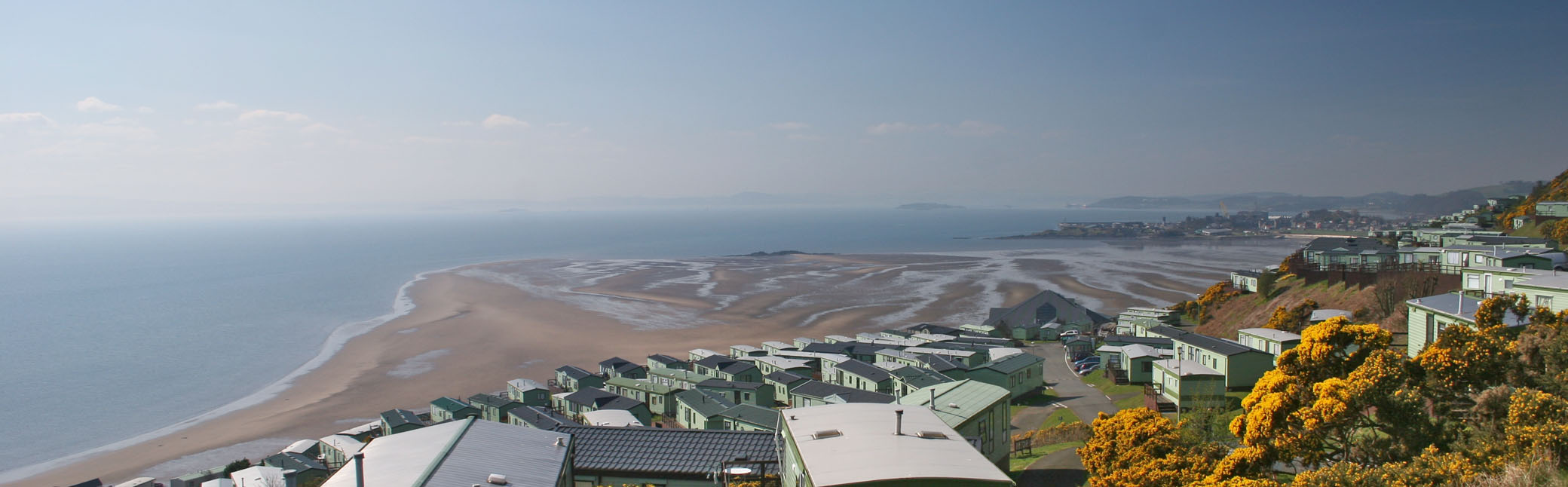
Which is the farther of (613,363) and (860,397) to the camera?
(613,363)

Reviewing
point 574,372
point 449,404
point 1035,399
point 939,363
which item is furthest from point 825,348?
point 449,404

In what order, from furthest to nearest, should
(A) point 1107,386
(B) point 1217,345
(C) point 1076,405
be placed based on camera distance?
(A) point 1107,386
(C) point 1076,405
(B) point 1217,345

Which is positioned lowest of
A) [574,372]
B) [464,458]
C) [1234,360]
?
[574,372]

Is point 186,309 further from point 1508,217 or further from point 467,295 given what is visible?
point 1508,217

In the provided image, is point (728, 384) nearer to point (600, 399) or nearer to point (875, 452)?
point (600, 399)

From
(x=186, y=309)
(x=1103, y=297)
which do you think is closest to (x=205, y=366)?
(x=186, y=309)

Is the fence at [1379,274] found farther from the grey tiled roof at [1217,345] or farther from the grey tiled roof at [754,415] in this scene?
the grey tiled roof at [754,415]

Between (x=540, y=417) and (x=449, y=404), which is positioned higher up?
(x=540, y=417)

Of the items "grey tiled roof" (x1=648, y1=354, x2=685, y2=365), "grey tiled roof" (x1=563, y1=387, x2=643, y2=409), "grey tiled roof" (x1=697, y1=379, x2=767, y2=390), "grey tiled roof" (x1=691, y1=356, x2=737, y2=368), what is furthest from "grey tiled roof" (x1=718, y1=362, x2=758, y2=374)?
"grey tiled roof" (x1=563, y1=387, x2=643, y2=409)
